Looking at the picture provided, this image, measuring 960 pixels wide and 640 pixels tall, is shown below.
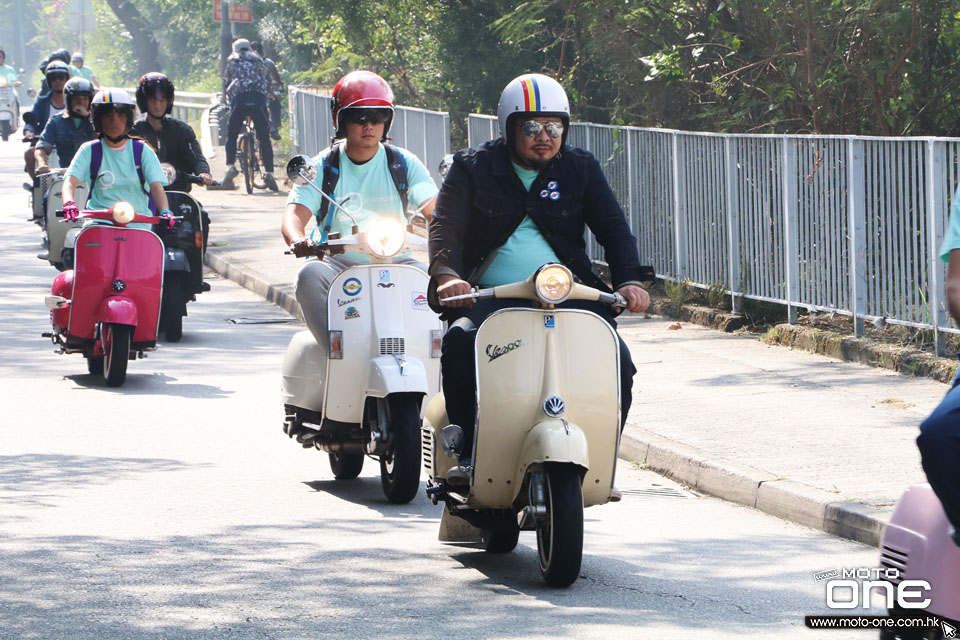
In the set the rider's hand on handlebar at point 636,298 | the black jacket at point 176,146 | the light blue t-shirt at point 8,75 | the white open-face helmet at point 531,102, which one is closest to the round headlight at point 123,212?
the black jacket at point 176,146

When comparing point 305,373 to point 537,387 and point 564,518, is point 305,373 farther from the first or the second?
point 564,518

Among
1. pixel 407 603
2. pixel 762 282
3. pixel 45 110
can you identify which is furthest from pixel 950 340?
pixel 45 110

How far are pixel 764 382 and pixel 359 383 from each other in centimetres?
361

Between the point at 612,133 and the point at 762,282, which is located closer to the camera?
the point at 762,282

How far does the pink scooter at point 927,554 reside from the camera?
3787 mm

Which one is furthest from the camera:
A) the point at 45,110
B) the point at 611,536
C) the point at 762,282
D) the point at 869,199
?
the point at 45,110

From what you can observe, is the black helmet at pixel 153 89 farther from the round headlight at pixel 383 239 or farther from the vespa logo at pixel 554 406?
the vespa logo at pixel 554 406

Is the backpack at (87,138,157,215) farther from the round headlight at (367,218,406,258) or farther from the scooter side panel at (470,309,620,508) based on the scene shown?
the scooter side panel at (470,309,620,508)

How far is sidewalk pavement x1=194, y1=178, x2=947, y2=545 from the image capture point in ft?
24.3

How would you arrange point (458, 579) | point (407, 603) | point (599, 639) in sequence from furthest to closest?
point (458, 579) → point (407, 603) → point (599, 639)

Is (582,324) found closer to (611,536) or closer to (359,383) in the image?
(611,536)

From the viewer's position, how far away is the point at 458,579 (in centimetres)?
618

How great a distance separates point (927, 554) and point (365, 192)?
15.8 ft

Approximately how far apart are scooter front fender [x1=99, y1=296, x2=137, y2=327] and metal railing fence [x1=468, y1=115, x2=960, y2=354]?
4.85m
